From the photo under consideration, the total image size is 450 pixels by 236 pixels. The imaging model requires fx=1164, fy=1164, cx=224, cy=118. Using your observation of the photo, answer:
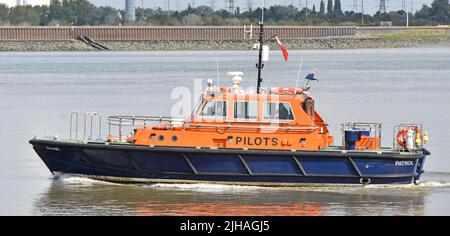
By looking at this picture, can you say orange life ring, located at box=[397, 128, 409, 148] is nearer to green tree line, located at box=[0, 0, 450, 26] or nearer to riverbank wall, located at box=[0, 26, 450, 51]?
riverbank wall, located at box=[0, 26, 450, 51]

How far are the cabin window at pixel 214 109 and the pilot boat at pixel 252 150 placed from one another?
2 cm

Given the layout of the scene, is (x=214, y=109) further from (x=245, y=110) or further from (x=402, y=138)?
(x=402, y=138)

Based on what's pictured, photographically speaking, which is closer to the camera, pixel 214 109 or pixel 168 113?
pixel 214 109

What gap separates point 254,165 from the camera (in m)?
21.8

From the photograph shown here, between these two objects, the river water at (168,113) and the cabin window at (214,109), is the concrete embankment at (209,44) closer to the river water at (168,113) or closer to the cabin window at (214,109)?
the river water at (168,113)

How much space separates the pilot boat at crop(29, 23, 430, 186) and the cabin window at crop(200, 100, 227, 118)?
2 centimetres

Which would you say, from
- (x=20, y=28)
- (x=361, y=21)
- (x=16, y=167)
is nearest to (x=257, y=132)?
(x=16, y=167)

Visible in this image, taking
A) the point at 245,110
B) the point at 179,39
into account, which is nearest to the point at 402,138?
the point at 245,110

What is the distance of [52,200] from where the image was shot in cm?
2169

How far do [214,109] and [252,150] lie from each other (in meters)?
1.16

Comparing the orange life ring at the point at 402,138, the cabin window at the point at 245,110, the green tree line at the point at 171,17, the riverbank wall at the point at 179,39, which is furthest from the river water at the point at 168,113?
the green tree line at the point at 171,17

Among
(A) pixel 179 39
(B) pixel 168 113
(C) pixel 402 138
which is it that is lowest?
(B) pixel 168 113
